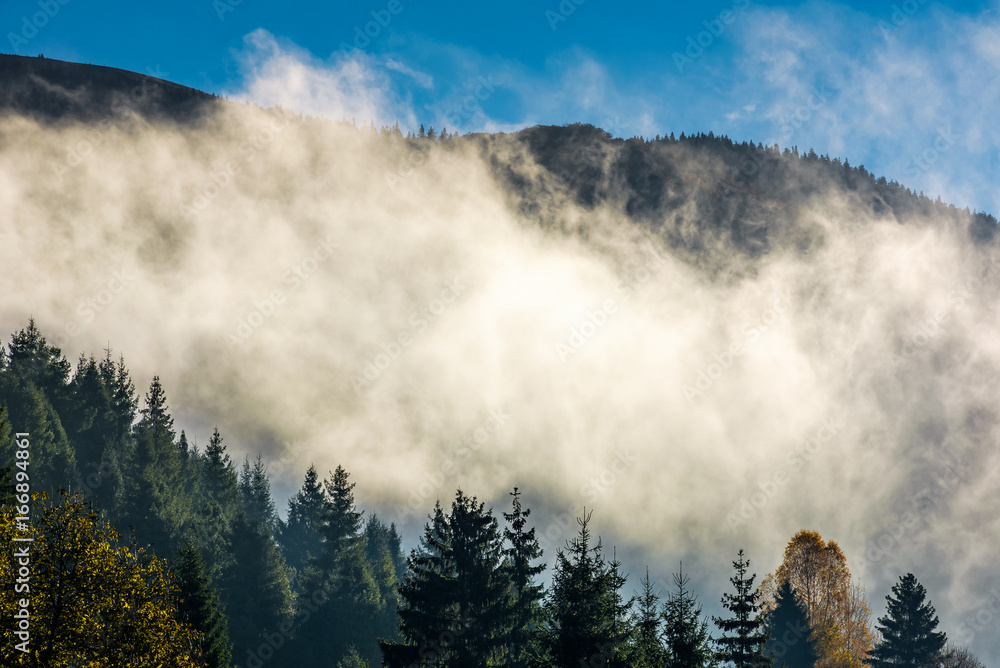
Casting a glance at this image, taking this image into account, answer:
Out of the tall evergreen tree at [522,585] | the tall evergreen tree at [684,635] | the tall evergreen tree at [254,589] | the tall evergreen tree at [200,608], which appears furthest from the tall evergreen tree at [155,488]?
the tall evergreen tree at [684,635]

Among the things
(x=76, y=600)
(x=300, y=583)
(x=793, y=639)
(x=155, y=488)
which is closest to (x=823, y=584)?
(x=793, y=639)

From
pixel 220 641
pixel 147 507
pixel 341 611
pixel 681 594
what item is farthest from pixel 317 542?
pixel 681 594

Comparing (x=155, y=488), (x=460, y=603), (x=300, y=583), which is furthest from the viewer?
(x=300, y=583)

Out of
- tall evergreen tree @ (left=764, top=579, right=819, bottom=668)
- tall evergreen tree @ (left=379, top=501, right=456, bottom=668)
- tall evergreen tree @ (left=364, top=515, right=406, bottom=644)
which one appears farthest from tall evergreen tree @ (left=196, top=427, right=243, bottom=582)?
tall evergreen tree @ (left=764, top=579, right=819, bottom=668)

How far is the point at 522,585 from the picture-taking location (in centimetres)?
3628

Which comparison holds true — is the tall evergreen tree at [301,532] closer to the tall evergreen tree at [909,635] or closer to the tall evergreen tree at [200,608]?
the tall evergreen tree at [200,608]

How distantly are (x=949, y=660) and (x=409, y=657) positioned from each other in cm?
6005

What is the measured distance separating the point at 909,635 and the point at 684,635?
45.2 meters

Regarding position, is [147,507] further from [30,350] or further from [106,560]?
[106,560]

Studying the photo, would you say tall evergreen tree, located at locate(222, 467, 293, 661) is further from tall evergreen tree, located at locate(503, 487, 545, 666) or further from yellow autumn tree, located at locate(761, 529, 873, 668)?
yellow autumn tree, located at locate(761, 529, 873, 668)

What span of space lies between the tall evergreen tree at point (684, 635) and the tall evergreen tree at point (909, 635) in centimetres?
4100

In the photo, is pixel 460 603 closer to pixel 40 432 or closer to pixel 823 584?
pixel 823 584

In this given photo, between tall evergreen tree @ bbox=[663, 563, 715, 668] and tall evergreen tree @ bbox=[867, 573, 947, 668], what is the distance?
1614 inches

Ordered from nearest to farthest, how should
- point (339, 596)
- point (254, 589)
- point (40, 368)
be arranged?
1. point (254, 589)
2. point (339, 596)
3. point (40, 368)
